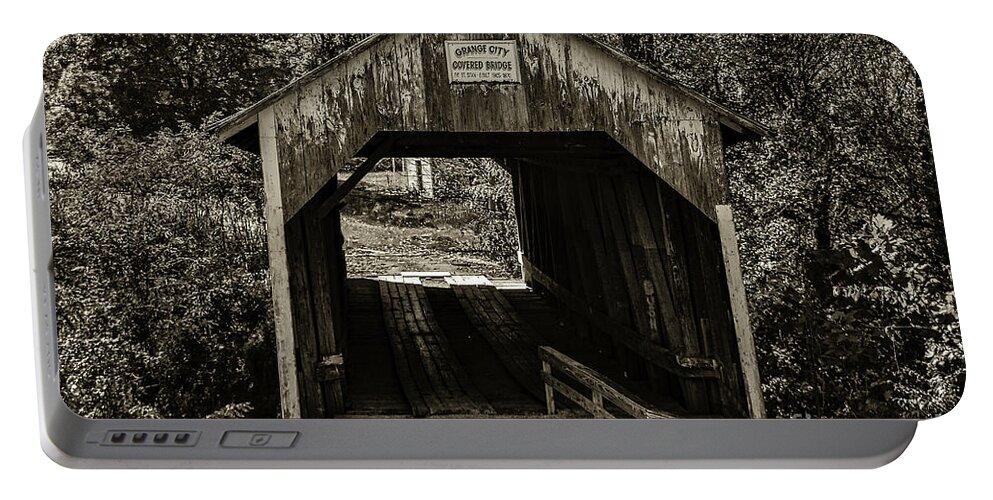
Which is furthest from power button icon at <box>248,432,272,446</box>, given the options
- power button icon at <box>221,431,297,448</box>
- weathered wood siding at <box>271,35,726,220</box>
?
weathered wood siding at <box>271,35,726,220</box>

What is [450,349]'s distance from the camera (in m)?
4.09

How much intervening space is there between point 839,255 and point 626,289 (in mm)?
719

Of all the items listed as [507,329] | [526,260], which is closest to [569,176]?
[526,260]

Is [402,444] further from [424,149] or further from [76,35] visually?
[76,35]

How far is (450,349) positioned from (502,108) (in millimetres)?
789

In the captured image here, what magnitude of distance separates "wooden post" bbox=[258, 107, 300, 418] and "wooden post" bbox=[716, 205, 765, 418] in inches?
51.8

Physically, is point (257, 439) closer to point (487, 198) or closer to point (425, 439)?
point (425, 439)

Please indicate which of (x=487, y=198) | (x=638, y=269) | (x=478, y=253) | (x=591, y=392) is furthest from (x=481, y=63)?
(x=591, y=392)

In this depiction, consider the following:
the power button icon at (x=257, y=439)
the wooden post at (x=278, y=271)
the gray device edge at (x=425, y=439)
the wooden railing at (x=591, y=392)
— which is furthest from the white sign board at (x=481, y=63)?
the power button icon at (x=257, y=439)

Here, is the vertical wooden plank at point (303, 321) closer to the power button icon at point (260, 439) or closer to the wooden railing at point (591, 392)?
the power button icon at point (260, 439)

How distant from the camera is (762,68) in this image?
13.2 feet

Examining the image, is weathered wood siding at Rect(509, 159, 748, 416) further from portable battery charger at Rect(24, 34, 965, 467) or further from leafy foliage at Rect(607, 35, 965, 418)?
leafy foliage at Rect(607, 35, 965, 418)

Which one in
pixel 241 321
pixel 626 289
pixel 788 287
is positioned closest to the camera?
Answer: pixel 241 321

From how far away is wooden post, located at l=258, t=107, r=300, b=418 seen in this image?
358 centimetres
